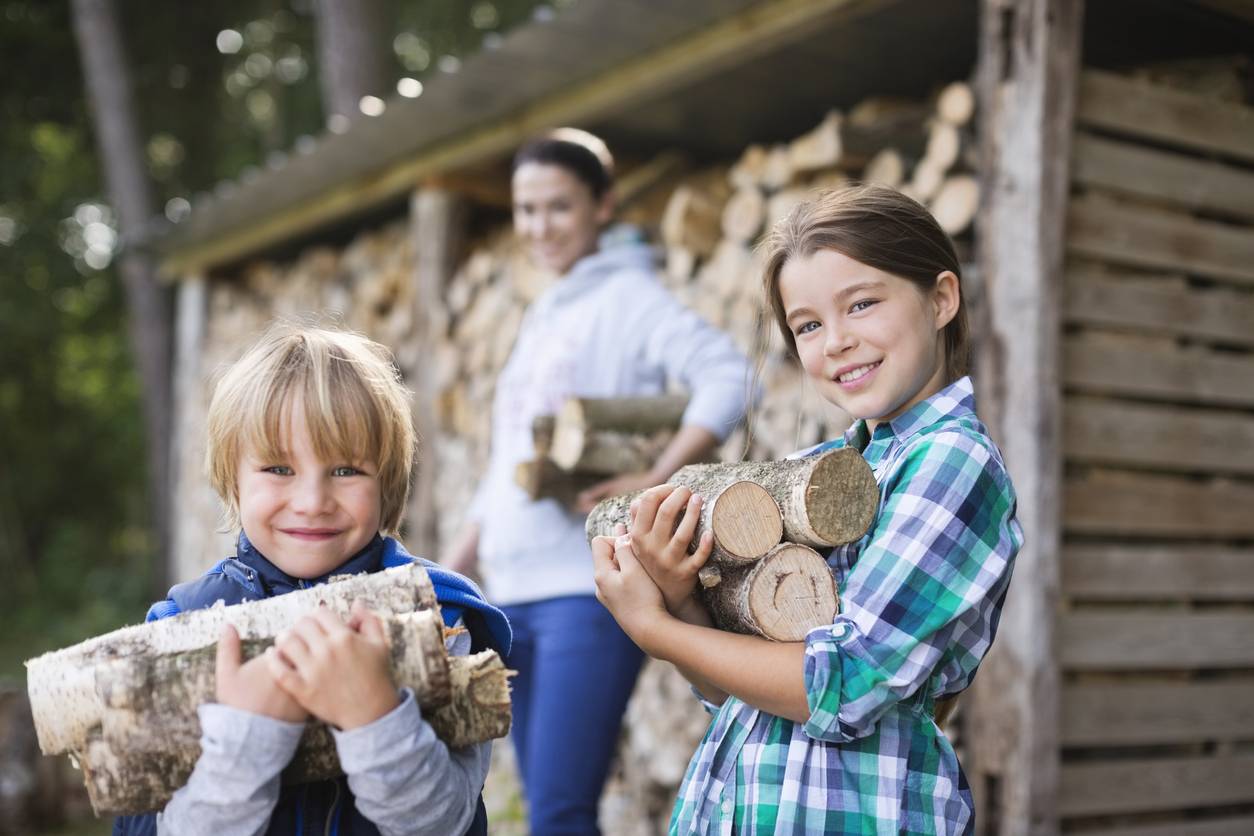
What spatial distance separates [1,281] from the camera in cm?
1228

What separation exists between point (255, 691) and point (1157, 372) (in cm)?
268

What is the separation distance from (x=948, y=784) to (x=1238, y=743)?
91.5 inches

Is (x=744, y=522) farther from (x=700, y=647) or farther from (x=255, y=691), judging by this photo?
(x=255, y=691)

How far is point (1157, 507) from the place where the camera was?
3.23 m

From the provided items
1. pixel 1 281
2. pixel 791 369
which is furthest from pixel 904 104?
pixel 1 281

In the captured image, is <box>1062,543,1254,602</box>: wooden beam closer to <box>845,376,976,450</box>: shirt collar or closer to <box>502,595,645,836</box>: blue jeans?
<box>502,595,645,836</box>: blue jeans

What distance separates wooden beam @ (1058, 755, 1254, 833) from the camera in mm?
3041

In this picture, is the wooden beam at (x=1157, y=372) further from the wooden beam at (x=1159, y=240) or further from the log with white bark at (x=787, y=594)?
the log with white bark at (x=787, y=594)

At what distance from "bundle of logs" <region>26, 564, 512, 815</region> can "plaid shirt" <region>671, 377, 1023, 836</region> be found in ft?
1.18

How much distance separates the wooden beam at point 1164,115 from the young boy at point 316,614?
218 centimetres

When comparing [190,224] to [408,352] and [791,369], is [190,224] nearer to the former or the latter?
[408,352]

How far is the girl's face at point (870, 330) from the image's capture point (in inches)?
64.2

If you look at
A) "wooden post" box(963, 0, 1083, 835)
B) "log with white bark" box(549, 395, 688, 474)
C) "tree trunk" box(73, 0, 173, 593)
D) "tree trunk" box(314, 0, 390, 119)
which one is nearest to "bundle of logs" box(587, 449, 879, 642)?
"log with white bark" box(549, 395, 688, 474)

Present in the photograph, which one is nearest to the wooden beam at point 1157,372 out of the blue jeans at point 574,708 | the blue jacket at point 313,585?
the blue jeans at point 574,708
